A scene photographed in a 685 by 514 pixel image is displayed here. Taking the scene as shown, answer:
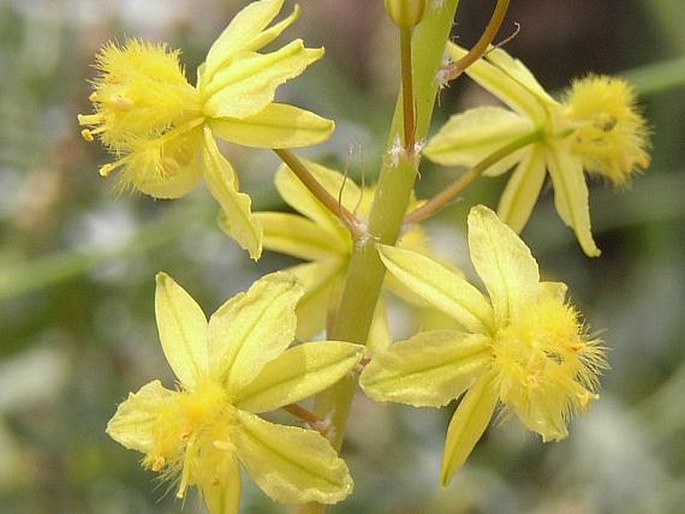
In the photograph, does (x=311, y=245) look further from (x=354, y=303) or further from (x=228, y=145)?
(x=228, y=145)

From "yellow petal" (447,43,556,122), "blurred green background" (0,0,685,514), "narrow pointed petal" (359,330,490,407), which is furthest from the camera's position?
"blurred green background" (0,0,685,514)

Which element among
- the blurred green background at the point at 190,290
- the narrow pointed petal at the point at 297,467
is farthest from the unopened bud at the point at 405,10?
the blurred green background at the point at 190,290

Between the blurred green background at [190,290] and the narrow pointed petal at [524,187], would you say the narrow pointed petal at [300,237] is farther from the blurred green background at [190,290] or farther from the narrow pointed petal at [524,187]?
the blurred green background at [190,290]

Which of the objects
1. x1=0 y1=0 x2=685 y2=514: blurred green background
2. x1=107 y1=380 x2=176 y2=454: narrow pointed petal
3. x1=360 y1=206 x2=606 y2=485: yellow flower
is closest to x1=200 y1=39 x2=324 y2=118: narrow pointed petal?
x1=360 y1=206 x2=606 y2=485: yellow flower

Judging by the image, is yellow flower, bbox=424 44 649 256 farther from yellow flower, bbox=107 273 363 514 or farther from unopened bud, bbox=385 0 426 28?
yellow flower, bbox=107 273 363 514

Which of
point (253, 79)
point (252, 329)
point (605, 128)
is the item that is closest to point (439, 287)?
point (252, 329)

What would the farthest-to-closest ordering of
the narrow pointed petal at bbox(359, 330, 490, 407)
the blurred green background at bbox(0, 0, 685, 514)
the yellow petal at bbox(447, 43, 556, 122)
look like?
the blurred green background at bbox(0, 0, 685, 514)
the yellow petal at bbox(447, 43, 556, 122)
the narrow pointed petal at bbox(359, 330, 490, 407)

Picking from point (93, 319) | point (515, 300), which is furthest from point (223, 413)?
point (93, 319)
